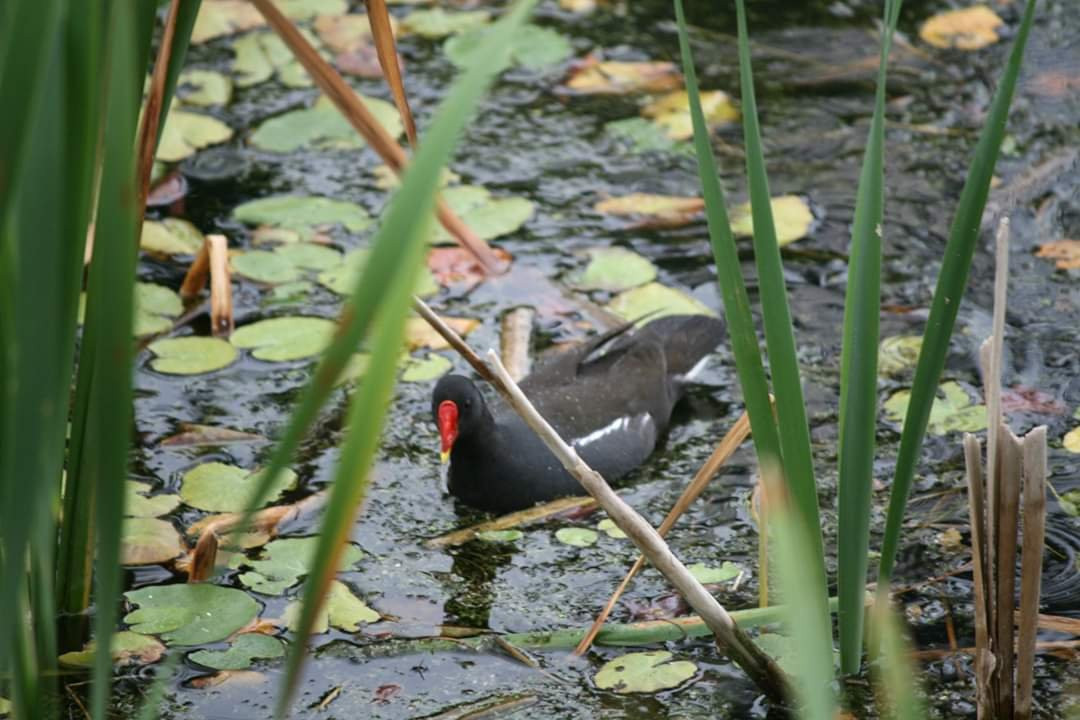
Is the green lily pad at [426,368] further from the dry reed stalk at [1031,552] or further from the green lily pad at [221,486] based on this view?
the dry reed stalk at [1031,552]

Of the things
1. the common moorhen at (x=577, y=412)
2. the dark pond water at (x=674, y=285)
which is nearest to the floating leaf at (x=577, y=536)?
the dark pond water at (x=674, y=285)

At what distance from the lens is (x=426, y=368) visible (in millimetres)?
4199

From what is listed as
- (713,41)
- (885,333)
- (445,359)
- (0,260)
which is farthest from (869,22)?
(0,260)

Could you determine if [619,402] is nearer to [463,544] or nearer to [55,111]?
[463,544]

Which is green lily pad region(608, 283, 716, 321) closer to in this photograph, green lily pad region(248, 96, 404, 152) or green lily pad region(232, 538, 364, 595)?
green lily pad region(248, 96, 404, 152)

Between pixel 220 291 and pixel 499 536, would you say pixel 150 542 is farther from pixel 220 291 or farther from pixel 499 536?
pixel 220 291

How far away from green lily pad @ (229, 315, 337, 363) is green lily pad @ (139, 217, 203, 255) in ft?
1.65

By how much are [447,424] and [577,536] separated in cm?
41

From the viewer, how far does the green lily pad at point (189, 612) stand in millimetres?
3057

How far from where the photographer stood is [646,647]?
3080mm

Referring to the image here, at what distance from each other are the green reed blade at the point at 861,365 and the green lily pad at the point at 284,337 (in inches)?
84.0

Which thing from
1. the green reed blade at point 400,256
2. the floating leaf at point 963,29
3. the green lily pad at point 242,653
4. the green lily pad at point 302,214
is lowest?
the green lily pad at point 242,653

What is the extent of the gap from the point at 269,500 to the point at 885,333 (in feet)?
5.84

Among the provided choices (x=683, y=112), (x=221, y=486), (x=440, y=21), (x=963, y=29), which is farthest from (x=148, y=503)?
(x=963, y=29)
